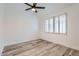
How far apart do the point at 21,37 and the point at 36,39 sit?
0.86 feet

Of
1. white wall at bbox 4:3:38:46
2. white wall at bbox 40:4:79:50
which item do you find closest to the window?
white wall at bbox 40:4:79:50

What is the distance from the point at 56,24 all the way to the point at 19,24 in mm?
647

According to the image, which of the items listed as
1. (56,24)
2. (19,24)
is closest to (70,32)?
(56,24)

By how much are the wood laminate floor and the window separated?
0.81 feet

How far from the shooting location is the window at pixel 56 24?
147 cm

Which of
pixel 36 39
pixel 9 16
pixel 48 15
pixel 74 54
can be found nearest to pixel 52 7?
pixel 48 15

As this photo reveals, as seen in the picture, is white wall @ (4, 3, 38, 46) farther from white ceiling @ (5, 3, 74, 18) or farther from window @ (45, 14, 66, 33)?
window @ (45, 14, 66, 33)

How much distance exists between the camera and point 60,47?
1.48 m

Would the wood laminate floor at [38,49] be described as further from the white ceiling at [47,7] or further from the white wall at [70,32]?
the white ceiling at [47,7]

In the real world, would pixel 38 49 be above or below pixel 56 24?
below

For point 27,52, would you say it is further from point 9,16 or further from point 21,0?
point 21,0

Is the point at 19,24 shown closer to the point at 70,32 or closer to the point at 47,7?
the point at 47,7

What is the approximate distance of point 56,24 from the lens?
1.55m

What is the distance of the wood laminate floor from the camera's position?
4.45ft
